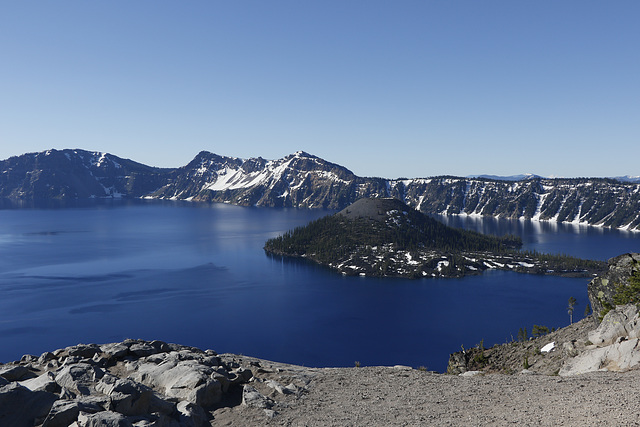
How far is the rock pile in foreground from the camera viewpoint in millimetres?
20078

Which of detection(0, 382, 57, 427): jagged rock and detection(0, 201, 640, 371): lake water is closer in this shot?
detection(0, 382, 57, 427): jagged rock

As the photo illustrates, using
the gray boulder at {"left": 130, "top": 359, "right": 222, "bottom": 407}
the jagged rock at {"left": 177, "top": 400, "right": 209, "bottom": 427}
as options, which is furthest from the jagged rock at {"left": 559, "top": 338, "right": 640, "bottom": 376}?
the jagged rock at {"left": 177, "top": 400, "right": 209, "bottom": 427}

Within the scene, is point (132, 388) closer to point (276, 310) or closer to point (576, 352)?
point (576, 352)

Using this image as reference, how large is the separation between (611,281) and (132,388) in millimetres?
44201

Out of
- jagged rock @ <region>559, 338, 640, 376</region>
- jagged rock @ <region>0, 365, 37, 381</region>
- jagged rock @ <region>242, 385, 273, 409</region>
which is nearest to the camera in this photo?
jagged rock @ <region>242, 385, 273, 409</region>

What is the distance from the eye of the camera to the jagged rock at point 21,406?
782 inches

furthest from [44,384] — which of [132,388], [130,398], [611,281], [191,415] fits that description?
[611,281]

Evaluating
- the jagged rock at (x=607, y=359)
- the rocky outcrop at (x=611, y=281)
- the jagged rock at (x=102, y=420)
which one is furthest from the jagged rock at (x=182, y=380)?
the rocky outcrop at (x=611, y=281)

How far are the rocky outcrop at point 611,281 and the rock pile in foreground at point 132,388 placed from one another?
105 feet

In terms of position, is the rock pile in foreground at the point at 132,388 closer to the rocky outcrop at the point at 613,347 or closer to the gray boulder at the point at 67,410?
the gray boulder at the point at 67,410

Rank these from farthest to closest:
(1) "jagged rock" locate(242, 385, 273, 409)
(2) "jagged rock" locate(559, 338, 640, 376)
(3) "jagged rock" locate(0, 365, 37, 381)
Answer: (2) "jagged rock" locate(559, 338, 640, 376), (3) "jagged rock" locate(0, 365, 37, 381), (1) "jagged rock" locate(242, 385, 273, 409)

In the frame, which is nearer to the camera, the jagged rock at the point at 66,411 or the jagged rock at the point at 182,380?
the jagged rock at the point at 66,411

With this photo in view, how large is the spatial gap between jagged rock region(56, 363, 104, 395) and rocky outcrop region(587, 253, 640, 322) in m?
44.1

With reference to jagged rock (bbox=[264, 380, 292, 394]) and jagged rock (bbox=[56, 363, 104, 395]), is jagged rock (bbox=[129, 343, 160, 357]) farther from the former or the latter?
jagged rock (bbox=[264, 380, 292, 394])
